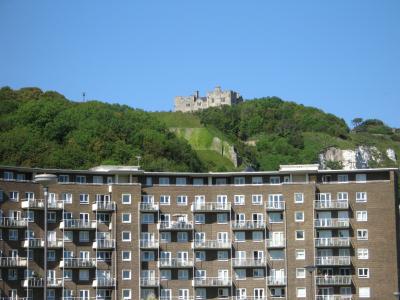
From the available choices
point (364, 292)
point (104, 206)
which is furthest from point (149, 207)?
point (364, 292)

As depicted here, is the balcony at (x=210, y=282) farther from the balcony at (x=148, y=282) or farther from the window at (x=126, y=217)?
the window at (x=126, y=217)

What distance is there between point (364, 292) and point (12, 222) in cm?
4302

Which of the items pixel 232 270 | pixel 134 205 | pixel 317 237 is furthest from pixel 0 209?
pixel 317 237

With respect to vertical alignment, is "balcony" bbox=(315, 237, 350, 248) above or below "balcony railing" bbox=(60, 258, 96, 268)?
above

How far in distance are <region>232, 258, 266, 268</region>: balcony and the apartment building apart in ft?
0.40

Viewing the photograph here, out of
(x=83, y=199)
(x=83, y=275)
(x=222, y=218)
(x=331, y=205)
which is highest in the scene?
(x=83, y=199)

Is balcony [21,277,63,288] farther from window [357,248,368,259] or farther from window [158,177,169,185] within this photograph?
window [357,248,368,259]

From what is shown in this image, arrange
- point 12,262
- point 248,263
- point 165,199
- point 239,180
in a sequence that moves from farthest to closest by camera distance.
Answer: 1. point 239,180
2. point 165,199
3. point 248,263
4. point 12,262

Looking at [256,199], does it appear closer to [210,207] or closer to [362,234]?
[210,207]

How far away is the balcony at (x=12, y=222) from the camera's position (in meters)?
128

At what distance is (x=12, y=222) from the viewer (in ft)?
423

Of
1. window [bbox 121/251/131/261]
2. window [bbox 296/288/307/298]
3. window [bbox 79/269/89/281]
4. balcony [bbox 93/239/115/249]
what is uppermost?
balcony [bbox 93/239/115/249]

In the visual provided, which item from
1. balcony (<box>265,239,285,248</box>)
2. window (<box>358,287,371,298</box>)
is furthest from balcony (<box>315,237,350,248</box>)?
window (<box>358,287,371,298</box>)

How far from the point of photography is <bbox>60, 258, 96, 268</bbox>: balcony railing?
13150cm
